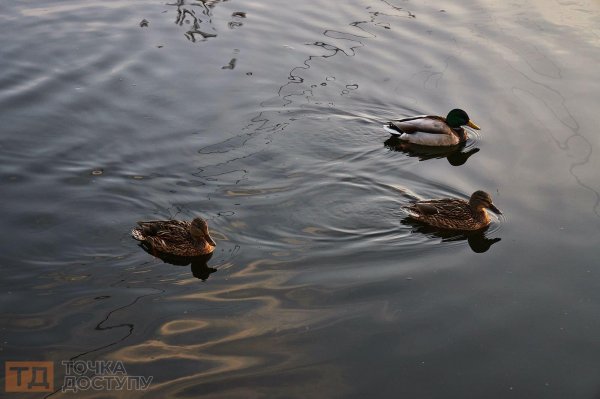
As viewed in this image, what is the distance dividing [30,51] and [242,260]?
19.0 feet

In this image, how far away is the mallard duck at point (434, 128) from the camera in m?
10.8

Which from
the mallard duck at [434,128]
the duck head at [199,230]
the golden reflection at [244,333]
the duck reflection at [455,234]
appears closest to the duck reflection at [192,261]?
the duck head at [199,230]

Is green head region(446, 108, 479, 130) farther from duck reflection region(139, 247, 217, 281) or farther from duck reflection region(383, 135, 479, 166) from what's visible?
duck reflection region(139, 247, 217, 281)

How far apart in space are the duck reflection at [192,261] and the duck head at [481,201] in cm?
278

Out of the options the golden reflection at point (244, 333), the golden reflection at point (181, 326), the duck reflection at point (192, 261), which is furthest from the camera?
the duck reflection at point (192, 261)

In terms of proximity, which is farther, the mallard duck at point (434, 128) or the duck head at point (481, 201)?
the mallard duck at point (434, 128)

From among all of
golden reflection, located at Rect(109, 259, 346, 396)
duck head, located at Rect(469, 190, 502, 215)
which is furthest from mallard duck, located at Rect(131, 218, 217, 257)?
duck head, located at Rect(469, 190, 502, 215)

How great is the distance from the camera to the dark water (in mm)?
6879

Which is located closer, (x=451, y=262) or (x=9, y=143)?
(x=451, y=262)

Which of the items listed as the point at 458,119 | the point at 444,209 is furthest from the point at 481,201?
the point at 458,119

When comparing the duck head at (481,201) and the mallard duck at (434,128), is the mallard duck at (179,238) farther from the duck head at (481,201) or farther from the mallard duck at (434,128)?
the mallard duck at (434,128)

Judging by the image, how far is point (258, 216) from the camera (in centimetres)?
879

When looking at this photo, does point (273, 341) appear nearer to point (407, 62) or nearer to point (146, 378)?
point (146, 378)

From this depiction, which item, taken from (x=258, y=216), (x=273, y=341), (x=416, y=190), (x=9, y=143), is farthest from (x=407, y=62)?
(x=273, y=341)
